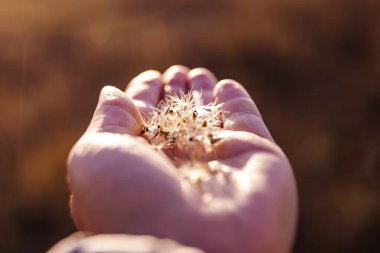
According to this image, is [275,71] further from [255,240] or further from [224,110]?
[255,240]

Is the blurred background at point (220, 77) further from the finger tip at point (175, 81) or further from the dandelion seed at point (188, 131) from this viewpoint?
the dandelion seed at point (188, 131)

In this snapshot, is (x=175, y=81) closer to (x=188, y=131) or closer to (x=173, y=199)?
(x=188, y=131)

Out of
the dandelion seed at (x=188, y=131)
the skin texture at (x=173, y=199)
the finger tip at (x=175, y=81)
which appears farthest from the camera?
the finger tip at (x=175, y=81)

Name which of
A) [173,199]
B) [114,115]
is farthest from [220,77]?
[173,199]

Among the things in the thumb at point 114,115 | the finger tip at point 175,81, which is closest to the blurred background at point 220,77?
the finger tip at point 175,81

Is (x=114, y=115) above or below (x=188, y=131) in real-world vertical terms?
above
